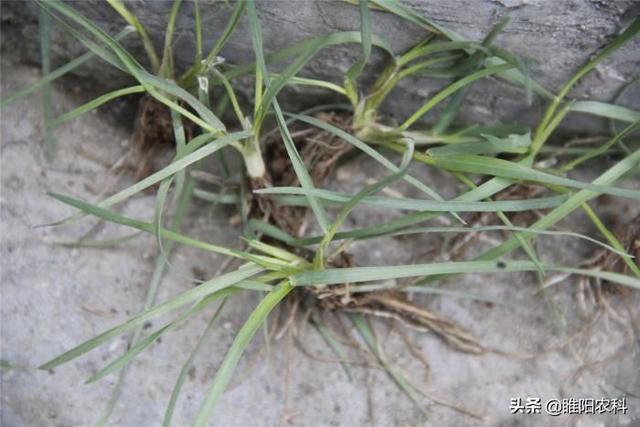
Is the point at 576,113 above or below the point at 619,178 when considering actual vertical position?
above

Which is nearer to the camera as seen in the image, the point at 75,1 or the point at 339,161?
the point at 75,1

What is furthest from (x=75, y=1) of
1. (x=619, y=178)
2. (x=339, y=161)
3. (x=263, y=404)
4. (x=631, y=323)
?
(x=631, y=323)

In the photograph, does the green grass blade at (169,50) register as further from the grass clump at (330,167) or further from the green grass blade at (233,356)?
the green grass blade at (233,356)

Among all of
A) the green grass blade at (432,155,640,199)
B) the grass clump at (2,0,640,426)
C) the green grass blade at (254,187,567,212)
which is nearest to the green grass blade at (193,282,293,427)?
the grass clump at (2,0,640,426)

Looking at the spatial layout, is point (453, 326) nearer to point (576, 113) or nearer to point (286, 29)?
point (576, 113)

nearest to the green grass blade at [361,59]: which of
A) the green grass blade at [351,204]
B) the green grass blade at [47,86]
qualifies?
the green grass blade at [351,204]

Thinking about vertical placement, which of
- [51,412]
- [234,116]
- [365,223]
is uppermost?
[234,116]

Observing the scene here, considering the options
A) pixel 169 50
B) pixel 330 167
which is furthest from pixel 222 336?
pixel 169 50

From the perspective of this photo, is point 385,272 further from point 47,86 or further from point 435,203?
point 47,86
